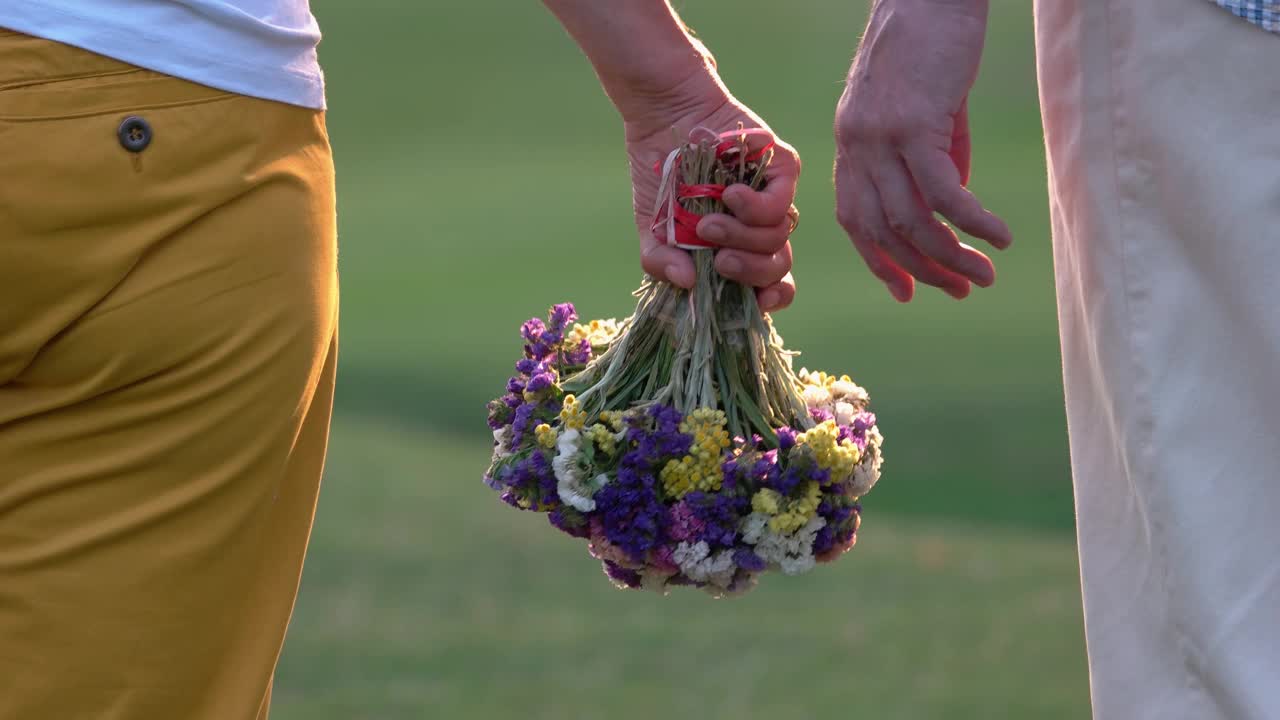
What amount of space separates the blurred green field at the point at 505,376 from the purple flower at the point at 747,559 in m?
1.61

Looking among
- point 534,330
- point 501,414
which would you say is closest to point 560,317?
point 534,330

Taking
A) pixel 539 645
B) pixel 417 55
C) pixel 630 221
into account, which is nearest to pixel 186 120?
pixel 539 645

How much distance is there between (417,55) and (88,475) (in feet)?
29.8

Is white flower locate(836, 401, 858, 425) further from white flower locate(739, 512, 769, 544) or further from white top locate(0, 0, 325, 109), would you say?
white top locate(0, 0, 325, 109)

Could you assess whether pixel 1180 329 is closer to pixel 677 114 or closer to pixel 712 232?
pixel 712 232

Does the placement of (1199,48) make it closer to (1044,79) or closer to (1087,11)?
(1087,11)

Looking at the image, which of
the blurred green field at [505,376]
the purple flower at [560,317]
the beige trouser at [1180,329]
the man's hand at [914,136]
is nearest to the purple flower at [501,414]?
the purple flower at [560,317]

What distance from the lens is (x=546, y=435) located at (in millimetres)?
1857

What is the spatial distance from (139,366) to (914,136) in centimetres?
74

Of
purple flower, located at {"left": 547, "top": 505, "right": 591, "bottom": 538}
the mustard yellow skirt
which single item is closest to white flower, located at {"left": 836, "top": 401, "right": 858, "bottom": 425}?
purple flower, located at {"left": 547, "top": 505, "right": 591, "bottom": 538}

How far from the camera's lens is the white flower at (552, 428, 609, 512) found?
182 centimetres

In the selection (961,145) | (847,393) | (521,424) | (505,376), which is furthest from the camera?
(505,376)

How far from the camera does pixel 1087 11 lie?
4.64 ft

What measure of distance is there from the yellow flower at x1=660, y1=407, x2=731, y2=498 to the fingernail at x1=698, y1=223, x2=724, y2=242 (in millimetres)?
202
